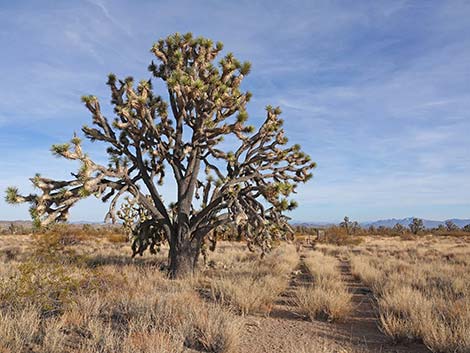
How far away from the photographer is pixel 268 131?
37.0 feet

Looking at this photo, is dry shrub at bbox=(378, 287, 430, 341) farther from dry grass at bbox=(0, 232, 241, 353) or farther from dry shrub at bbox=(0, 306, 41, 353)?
dry shrub at bbox=(0, 306, 41, 353)

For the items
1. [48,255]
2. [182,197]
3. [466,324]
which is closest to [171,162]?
[182,197]

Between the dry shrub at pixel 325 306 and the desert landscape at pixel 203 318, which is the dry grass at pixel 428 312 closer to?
the desert landscape at pixel 203 318

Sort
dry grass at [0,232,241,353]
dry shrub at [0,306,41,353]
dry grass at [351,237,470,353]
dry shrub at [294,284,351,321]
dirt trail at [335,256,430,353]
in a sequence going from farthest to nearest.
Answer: dry shrub at [294,284,351,321] → dirt trail at [335,256,430,353] → dry grass at [351,237,470,353] → dry grass at [0,232,241,353] → dry shrub at [0,306,41,353]

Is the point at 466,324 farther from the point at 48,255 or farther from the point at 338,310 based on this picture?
the point at 48,255

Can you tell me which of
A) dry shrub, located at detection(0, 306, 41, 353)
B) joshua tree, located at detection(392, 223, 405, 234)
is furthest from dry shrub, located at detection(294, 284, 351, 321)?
joshua tree, located at detection(392, 223, 405, 234)

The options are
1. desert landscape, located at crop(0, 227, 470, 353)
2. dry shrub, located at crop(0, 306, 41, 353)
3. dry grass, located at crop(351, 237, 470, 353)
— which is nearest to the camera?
dry shrub, located at crop(0, 306, 41, 353)

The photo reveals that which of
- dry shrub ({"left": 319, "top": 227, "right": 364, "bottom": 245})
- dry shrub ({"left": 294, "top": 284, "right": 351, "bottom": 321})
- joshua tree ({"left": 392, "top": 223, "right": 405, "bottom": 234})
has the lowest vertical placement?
dry shrub ({"left": 294, "top": 284, "right": 351, "bottom": 321})

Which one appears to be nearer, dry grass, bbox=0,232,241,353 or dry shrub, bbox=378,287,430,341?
dry grass, bbox=0,232,241,353

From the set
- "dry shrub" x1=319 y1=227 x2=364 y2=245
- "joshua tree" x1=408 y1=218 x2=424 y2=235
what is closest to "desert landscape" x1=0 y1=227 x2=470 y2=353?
"dry shrub" x1=319 y1=227 x2=364 y2=245

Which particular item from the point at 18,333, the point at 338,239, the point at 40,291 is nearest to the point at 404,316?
the point at 18,333

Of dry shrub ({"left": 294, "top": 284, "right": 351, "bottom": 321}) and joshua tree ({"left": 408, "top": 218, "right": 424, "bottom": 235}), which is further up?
joshua tree ({"left": 408, "top": 218, "right": 424, "bottom": 235})

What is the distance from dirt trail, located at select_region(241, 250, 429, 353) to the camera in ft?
17.2

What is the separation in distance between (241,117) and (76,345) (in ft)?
23.2
